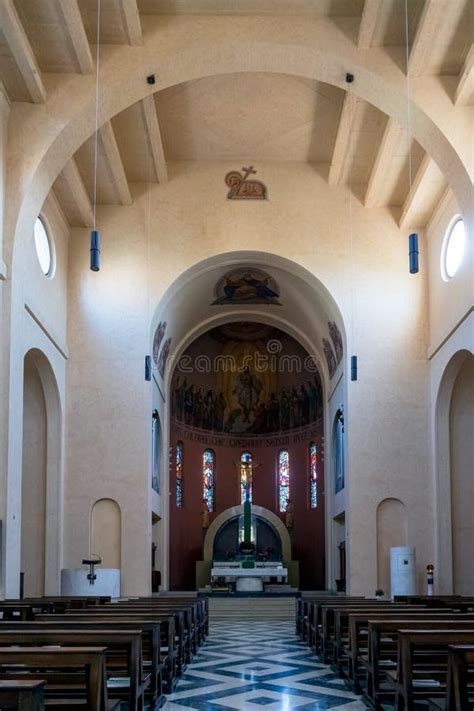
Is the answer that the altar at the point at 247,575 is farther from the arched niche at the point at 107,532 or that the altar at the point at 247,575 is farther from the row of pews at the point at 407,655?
the row of pews at the point at 407,655

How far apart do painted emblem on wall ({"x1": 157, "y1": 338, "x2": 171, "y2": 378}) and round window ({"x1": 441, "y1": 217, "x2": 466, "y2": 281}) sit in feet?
24.2

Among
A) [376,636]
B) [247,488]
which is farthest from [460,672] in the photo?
[247,488]

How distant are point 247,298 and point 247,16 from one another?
10258mm

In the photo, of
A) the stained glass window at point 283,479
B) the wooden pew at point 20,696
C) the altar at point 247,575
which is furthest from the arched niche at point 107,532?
the wooden pew at point 20,696

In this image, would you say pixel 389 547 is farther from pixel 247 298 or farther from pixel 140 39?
pixel 140 39

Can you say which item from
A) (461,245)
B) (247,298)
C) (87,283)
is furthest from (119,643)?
(247,298)

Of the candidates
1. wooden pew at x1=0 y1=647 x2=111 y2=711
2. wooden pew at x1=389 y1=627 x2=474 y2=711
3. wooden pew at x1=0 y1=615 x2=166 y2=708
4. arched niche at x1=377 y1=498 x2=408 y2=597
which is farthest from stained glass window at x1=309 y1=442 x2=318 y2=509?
wooden pew at x1=0 y1=647 x2=111 y2=711

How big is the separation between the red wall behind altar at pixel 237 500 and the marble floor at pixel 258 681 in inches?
575

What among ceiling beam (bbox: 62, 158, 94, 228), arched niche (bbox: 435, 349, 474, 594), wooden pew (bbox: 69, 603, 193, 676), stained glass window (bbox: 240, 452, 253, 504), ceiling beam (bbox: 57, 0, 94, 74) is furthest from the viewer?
stained glass window (bbox: 240, 452, 253, 504)

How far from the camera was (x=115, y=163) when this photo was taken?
17156mm

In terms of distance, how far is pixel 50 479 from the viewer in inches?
725

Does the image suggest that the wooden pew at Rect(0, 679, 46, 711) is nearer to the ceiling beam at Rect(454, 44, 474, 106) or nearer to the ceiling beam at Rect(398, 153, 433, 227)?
the ceiling beam at Rect(454, 44, 474, 106)

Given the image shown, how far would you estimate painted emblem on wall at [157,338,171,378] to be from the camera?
22078 millimetres

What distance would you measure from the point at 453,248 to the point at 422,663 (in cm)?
1137
